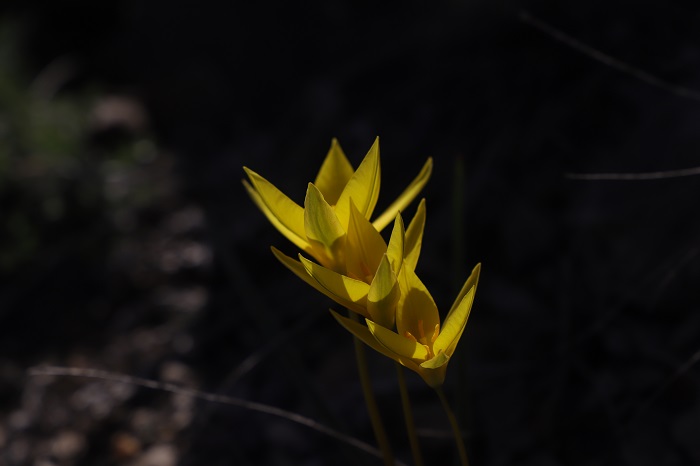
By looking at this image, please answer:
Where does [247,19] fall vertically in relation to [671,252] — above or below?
above

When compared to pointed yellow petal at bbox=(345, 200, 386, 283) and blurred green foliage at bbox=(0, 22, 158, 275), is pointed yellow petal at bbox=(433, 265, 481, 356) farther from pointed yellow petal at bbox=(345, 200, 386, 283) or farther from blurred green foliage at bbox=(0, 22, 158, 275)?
blurred green foliage at bbox=(0, 22, 158, 275)

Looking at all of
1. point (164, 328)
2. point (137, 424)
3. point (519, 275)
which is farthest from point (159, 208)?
point (519, 275)

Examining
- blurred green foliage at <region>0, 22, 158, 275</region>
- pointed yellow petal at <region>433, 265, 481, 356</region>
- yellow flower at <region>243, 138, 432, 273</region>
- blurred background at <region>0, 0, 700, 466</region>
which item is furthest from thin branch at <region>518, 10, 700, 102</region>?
blurred green foliage at <region>0, 22, 158, 275</region>

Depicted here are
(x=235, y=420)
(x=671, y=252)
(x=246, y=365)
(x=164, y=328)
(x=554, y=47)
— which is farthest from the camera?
(x=164, y=328)

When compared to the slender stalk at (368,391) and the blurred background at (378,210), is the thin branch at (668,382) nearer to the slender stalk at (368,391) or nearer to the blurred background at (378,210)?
the blurred background at (378,210)

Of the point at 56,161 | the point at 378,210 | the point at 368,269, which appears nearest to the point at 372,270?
the point at 368,269

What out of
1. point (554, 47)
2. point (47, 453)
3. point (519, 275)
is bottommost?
point (47, 453)

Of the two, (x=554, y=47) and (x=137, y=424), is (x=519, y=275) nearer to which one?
(x=554, y=47)
